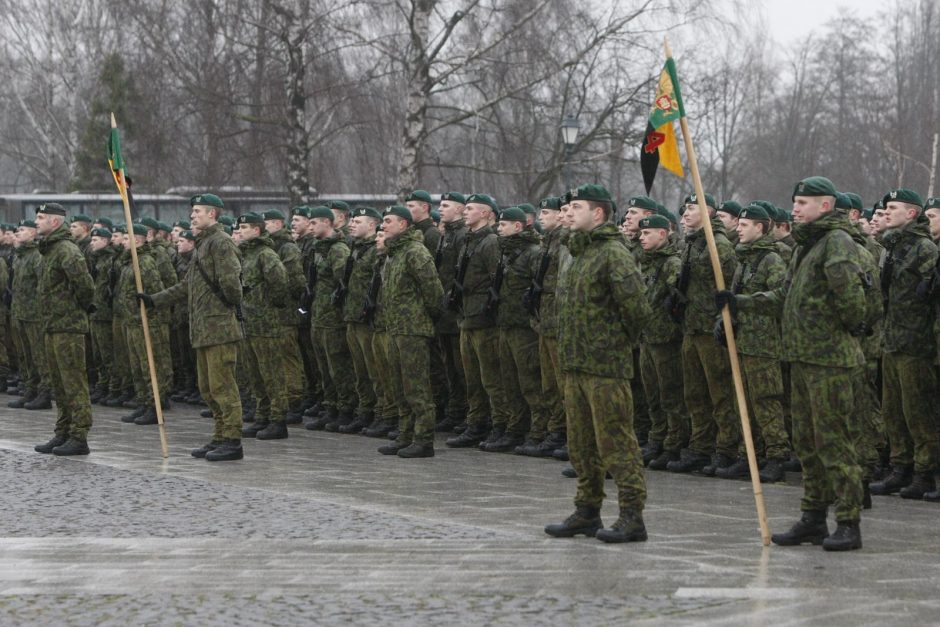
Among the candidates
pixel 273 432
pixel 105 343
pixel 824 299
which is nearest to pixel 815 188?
pixel 824 299

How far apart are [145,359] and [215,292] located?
14.4 feet

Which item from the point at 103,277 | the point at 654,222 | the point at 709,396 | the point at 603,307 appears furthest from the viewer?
the point at 103,277

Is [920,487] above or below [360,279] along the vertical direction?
below

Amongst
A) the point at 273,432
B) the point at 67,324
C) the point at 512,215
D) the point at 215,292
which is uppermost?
the point at 512,215

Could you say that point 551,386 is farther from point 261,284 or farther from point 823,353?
point 823,353

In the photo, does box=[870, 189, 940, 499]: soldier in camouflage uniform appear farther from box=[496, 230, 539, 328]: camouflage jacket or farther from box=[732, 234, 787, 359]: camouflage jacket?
box=[496, 230, 539, 328]: camouflage jacket

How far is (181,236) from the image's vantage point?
17859 mm

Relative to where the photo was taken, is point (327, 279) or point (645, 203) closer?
Result: point (645, 203)

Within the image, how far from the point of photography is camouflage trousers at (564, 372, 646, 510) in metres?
8.94

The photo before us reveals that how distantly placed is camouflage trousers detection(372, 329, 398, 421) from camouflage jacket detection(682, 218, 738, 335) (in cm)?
330

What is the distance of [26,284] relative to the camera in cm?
1808

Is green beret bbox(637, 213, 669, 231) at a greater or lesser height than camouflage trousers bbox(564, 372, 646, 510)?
greater

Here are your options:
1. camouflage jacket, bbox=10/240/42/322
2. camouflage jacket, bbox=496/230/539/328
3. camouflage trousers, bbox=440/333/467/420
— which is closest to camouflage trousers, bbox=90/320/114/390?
camouflage jacket, bbox=10/240/42/322

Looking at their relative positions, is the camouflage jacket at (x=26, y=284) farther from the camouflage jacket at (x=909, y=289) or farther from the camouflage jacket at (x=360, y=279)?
the camouflage jacket at (x=909, y=289)
